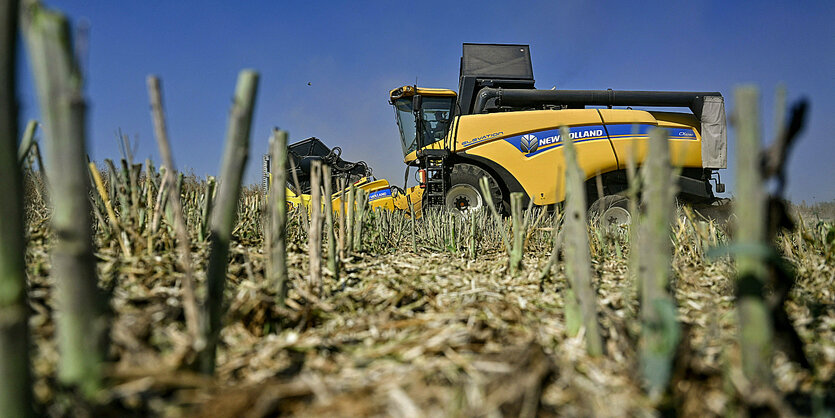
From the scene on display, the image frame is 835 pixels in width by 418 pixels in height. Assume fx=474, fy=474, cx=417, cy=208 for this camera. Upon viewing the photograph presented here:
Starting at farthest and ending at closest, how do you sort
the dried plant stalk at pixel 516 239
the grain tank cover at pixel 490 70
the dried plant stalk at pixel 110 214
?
the grain tank cover at pixel 490 70 → the dried plant stalk at pixel 516 239 → the dried plant stalk at pixel 110 214

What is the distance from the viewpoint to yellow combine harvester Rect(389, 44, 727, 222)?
7.98 metres

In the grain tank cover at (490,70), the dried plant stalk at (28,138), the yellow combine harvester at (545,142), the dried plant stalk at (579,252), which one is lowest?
the dried plant stalk at (579,252)

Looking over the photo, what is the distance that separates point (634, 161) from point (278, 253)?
1243 mm

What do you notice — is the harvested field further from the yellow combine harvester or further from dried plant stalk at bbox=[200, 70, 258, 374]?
the yellow combine harvester

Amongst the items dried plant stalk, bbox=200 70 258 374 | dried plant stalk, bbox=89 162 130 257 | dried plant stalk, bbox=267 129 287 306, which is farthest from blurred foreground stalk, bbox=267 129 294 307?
dried plant stalk, bbox=89 162 130 257

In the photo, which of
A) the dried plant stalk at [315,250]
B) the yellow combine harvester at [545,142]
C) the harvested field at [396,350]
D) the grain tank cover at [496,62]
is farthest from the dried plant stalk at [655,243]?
the grain tank cover at [496,62]

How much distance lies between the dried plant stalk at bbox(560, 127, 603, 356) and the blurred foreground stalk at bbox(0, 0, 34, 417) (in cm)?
127

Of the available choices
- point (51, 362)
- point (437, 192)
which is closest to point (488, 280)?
point (51, 362)

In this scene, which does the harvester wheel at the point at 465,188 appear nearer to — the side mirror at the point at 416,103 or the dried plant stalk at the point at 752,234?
the side mirror at the point at 416,103

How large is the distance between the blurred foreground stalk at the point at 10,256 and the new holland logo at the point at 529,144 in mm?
7704

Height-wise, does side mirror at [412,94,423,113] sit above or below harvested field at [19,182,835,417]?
above

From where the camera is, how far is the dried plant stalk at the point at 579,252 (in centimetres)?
130

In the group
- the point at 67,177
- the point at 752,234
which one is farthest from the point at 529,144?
the point at 67,177

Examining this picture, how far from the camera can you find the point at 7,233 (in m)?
0.85
